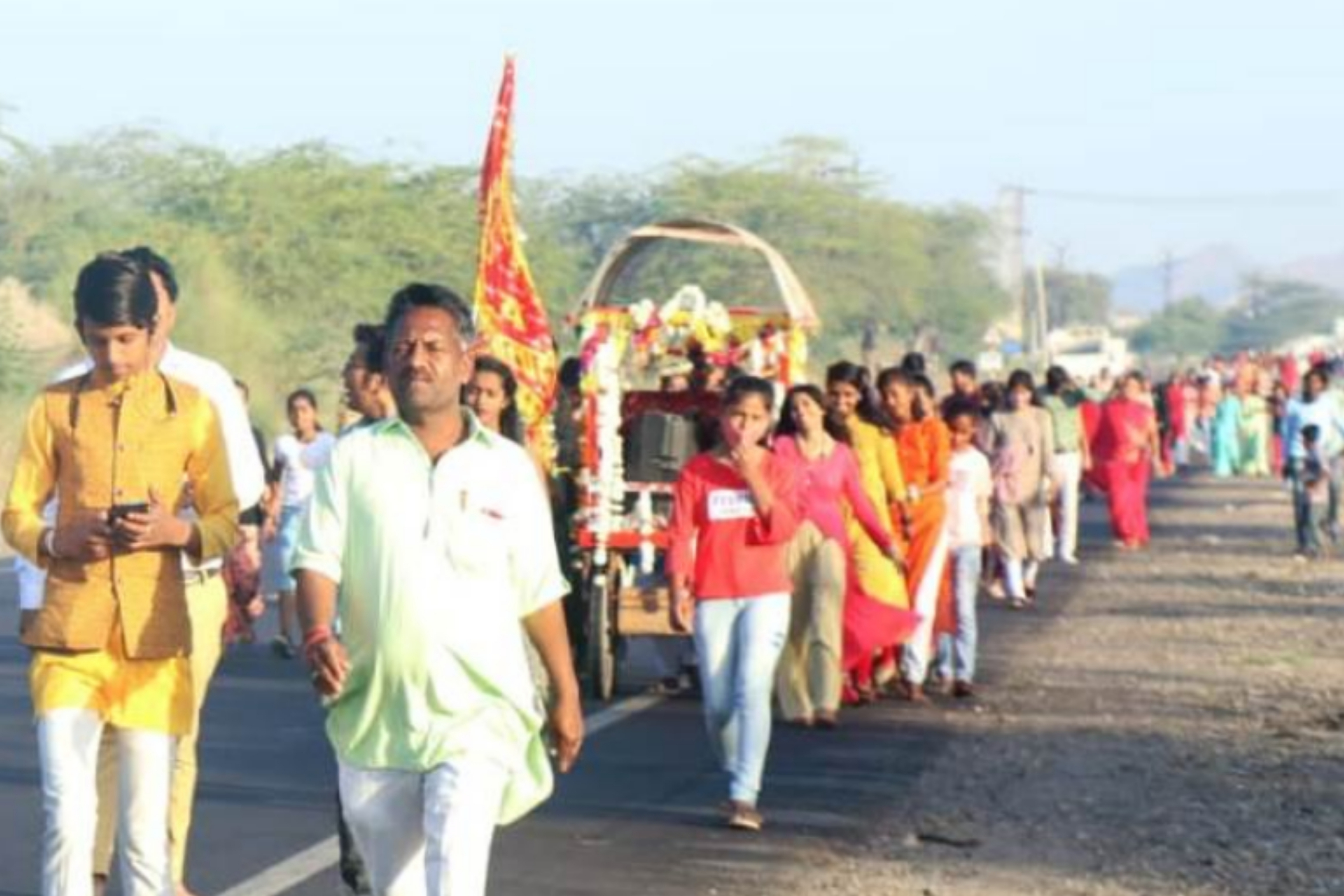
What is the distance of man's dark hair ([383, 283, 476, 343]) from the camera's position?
7453 millimetres

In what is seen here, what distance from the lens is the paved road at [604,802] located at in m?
11.2

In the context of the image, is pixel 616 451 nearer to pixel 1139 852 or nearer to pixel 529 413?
pixel 529 413

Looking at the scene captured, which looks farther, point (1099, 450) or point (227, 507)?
point (1099, 450)

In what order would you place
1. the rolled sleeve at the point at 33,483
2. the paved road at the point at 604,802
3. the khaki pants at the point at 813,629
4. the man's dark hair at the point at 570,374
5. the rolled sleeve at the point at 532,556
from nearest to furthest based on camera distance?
the rolled sleeve at the point at 532,556, the rolled sleeve at the point at 33,483, the paved road at the point at 604,802, the khaki pants at the point at 813,629, the man's dark hair at the point at 570,374

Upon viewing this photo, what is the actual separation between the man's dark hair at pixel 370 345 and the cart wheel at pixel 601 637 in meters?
7.08

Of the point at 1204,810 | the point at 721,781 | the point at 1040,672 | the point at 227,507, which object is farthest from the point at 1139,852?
the point at 1040,672

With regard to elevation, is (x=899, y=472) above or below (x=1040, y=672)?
above

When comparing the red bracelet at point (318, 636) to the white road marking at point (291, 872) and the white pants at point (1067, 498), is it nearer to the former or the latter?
the white road marking at point (291, 872)

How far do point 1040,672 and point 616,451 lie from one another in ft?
10.8

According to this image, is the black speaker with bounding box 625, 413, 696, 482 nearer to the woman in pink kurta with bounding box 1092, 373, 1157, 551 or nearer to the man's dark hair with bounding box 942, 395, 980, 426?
the man's dark hair with bounding box 942, 395, 980, 426

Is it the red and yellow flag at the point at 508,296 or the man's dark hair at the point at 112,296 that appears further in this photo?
the red and yellow flag at the point at 508,296

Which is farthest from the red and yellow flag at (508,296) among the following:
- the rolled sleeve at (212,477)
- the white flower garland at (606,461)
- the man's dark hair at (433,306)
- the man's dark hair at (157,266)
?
the man's dark hair at (433,306)

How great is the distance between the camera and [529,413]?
55.1 feet

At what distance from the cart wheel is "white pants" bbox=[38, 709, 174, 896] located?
868 centimetres
